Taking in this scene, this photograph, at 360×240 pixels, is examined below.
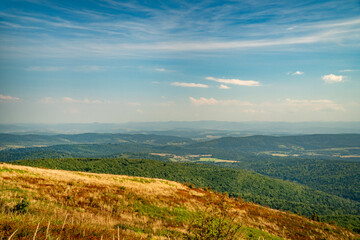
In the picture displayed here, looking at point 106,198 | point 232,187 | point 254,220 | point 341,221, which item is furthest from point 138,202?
point 232,187

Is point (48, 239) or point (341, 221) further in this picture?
point (341, 221)

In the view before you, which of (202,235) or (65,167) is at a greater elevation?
(202,235)

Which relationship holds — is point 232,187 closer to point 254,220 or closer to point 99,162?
point 99,162

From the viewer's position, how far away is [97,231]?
8.53 m

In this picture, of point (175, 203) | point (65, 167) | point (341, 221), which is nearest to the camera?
point (175, 203)

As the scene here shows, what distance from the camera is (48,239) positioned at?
6.50 m

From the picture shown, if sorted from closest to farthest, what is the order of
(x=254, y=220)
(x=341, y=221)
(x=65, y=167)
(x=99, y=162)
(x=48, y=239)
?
(x=48, y=239) → (x=254, y=220) → (x=341, y=221) → (x=65, y=167) → (x=99, y=162)

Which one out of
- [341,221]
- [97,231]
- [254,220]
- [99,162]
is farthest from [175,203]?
[99,162]

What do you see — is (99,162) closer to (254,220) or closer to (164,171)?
(164,171)

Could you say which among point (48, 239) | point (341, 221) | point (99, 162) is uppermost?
point (48, 239)

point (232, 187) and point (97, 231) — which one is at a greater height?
point (97, 231)

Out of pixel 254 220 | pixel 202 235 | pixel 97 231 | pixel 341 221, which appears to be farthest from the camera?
pixel 341 221

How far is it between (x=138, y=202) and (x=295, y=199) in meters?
210

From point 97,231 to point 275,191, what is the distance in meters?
222
